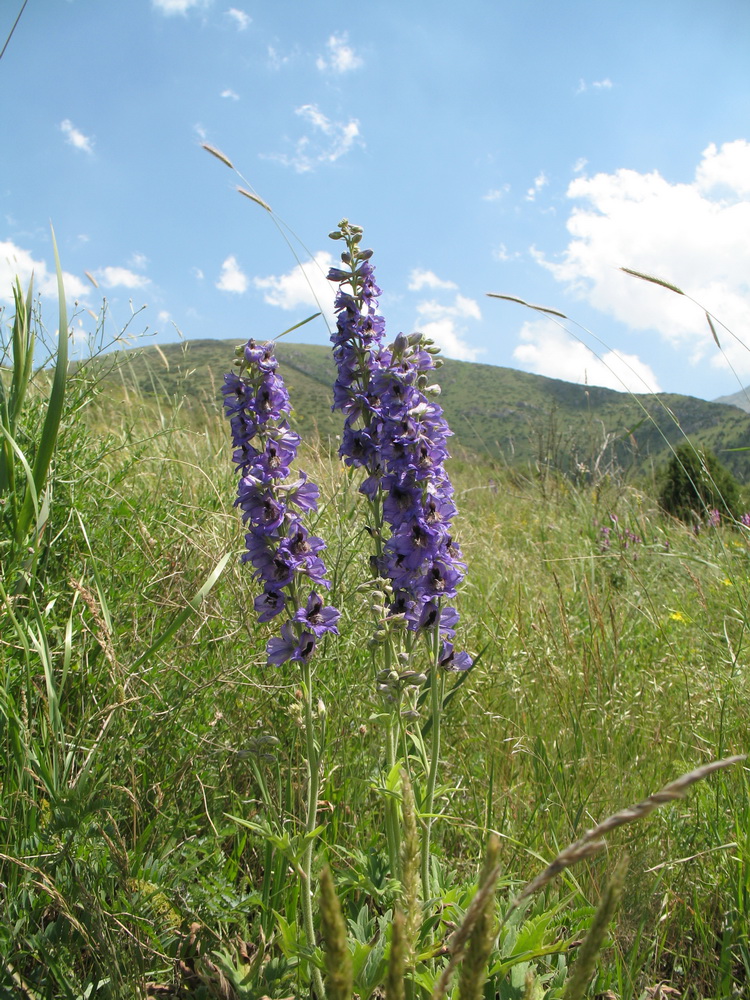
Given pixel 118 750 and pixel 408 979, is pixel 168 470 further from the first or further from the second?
pixel 408 979

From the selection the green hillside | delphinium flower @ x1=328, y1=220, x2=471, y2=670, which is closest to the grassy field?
delphinium flower @ x1=328, y1=220, x2=471, y2=670

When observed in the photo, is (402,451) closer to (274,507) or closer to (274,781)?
(274,507)

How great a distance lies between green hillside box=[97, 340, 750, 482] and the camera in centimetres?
842

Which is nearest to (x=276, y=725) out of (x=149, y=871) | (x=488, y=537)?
(x=149, y=871)

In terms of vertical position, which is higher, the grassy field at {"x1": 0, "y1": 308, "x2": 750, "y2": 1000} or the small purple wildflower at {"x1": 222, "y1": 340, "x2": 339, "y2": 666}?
the small purple wildflower at {"x1": 222, "y1": 340, "x2": 339, "y2": 666}

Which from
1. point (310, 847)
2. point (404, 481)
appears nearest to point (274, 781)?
point (310, 847)

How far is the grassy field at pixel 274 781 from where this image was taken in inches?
77.0

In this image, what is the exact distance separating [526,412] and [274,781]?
47163 millimetres

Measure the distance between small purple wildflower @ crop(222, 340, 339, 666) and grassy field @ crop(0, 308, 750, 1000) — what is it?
0.96 feet

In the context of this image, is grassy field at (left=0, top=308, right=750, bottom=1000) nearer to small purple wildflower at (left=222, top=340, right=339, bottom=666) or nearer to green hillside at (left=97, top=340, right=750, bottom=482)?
small purple wildflower at (left=222, top=340, right=339, bottom=666)

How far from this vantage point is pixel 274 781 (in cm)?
276

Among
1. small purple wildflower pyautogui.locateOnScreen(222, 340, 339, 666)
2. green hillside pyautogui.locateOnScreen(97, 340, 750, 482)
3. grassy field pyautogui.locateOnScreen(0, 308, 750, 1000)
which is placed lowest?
grassy field pyautogui.locateOnScreen(0, 308, 750, 1000)

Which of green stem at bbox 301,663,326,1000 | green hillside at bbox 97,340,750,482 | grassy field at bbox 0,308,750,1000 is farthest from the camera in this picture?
green hillside at bbox 97,340,750,482

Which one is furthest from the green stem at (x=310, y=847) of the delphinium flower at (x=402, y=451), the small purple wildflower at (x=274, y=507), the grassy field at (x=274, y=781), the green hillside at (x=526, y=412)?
the green hillside at (x=526, y=412)
